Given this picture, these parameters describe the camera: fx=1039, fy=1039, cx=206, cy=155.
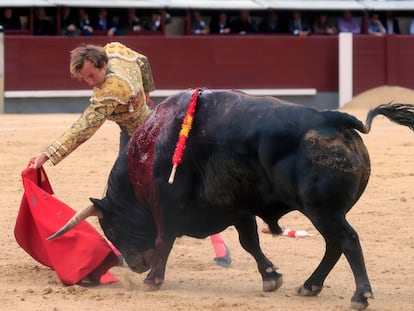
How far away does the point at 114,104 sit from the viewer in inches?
190

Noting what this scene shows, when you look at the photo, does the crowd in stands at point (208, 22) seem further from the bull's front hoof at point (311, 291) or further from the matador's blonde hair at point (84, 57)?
the bull's front hoof at point (311, 291)

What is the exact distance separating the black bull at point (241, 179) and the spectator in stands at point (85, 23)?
10.4 metres

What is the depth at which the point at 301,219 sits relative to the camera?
664 cm

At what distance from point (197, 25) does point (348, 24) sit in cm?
267

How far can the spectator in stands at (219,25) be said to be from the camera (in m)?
16.2

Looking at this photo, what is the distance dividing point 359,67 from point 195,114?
38.5 feet

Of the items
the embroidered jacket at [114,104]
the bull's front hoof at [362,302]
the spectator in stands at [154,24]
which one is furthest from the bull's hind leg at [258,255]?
the spectator in stands at [154,24]

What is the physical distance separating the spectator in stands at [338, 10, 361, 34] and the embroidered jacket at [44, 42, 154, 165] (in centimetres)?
1253

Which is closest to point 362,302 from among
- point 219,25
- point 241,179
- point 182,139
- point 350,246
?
point 350,246

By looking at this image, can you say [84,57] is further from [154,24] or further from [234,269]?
[154,24]

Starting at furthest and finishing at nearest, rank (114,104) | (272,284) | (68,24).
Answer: (68,24)
(114,104)
(272,284)

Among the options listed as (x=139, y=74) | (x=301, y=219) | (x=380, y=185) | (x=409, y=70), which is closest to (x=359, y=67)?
(x=409, y=70)

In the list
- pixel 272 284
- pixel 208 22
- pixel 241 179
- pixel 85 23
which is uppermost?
pixel 241 179

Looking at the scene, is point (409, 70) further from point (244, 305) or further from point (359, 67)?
point (244, 305)
